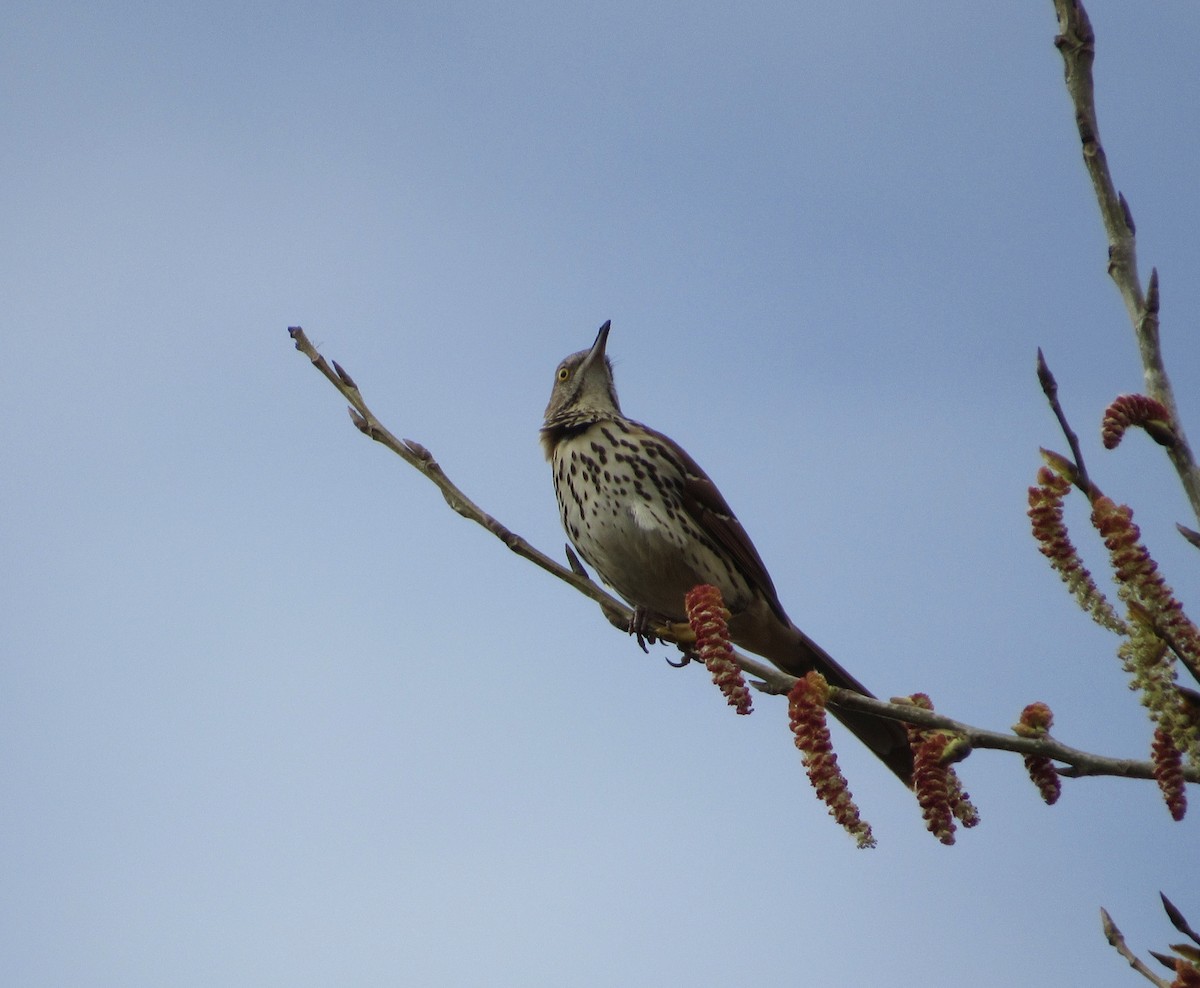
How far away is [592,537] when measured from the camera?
6.64 m

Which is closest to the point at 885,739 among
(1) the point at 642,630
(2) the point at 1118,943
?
(1) the point at 642,630

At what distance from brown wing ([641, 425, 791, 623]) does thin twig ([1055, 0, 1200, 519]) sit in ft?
13.8

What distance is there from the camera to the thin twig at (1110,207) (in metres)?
2.29

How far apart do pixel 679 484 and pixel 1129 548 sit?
14.2 feet

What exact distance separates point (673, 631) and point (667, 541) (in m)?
2.41

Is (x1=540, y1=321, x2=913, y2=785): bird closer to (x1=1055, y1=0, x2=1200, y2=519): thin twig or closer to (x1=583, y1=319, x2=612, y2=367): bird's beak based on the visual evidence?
(x1=583, y1=319, x2=612, y2=367): bird's beak

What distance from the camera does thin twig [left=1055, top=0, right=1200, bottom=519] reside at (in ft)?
7.53

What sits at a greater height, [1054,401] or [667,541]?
[667,541]

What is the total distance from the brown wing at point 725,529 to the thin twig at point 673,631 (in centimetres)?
204

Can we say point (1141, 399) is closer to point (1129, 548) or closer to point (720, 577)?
point (1129, 548)

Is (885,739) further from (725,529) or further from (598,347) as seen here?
(598,347)

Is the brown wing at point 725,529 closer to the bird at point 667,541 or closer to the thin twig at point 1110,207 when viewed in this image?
the bird at point 667,541

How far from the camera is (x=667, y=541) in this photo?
6434 millimetres

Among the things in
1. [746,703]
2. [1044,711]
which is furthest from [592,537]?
[1044,711]
